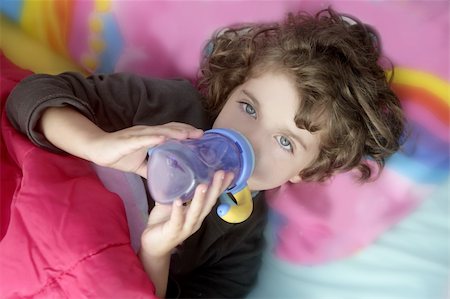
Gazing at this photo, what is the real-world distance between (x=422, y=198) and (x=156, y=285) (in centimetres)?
47

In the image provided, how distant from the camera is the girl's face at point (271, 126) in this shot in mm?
983

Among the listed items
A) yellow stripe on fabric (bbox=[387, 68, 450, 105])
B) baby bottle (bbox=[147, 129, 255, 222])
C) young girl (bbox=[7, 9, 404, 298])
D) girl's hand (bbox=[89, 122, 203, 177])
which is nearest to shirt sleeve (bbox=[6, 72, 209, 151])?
young girl (bbox=[7, 9, 404, 298])

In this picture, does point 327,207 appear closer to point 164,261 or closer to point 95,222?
point 164,261

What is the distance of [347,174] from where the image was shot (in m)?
1.16

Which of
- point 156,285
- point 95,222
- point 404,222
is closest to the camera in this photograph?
point 95,222

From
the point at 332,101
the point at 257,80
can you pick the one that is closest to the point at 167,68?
the point at 257,80

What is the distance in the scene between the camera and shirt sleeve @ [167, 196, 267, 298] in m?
1.17

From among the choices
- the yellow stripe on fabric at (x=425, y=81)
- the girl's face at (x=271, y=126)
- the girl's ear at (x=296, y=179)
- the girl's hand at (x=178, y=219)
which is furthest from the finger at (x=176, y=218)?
the yellow stripe on fabric at (x=425, y=81)

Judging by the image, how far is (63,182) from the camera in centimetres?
96

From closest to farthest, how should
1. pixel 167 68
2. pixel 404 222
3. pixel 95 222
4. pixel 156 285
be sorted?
1. pixel 95 222
2. pixel 156 285
3. pixel 404 222
4. pixel 167 68

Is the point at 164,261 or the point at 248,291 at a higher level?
the point at 164,261

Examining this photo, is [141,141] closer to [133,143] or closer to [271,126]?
[133,143]

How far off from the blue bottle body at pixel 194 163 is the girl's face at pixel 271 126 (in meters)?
0.07

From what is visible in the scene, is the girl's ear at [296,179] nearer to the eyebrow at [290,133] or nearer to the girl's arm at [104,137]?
the eyebrow at [290,133]
